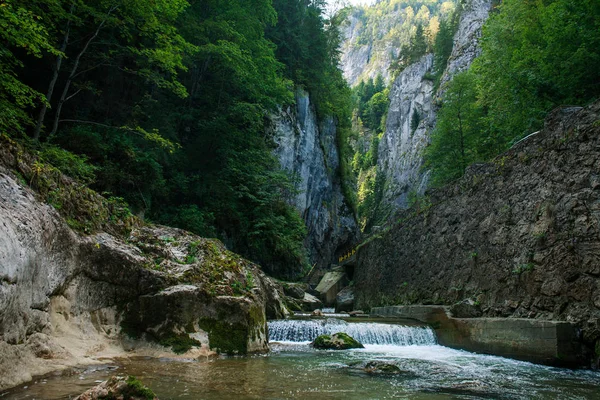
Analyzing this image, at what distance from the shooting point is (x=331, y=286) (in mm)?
27438

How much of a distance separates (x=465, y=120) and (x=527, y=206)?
53.1ft

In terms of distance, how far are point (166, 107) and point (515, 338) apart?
16132 mm

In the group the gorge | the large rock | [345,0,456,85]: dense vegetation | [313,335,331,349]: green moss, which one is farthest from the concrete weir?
[345,0,456,85]: dense vegetation

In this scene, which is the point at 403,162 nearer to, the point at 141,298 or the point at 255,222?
the point at 255,222

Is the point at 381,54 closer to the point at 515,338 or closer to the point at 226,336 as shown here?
the point at 515,338

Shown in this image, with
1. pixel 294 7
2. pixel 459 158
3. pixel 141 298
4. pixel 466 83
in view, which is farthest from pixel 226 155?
pixel 294 7

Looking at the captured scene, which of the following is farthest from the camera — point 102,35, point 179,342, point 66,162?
point 102,35

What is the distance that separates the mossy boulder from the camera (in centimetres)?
958

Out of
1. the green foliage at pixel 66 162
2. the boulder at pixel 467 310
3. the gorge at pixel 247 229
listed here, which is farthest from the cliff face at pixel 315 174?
the green foliage at pixel 66 162

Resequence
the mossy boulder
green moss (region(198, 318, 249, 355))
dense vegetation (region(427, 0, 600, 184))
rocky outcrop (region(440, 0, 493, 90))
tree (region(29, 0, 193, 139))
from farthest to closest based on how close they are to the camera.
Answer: rocky outcrop (region(440, 0, 493, 90)) < dense vegetation (region(427, 0, 600, 184)) < tree (region(29, 0, 193, 139)) < the mossy boulder < green moss (region(198, 318, 249, 355))

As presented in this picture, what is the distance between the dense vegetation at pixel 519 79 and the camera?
1467 centimetres

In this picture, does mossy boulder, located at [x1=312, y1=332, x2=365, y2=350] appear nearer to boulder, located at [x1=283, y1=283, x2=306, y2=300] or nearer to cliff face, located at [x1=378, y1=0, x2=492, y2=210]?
boulder, located at [x1=283, y1=283, x2=306, y2=300]

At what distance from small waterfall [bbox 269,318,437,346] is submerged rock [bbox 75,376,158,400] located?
795 cm

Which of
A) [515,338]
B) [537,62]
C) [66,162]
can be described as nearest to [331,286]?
[537,62]
